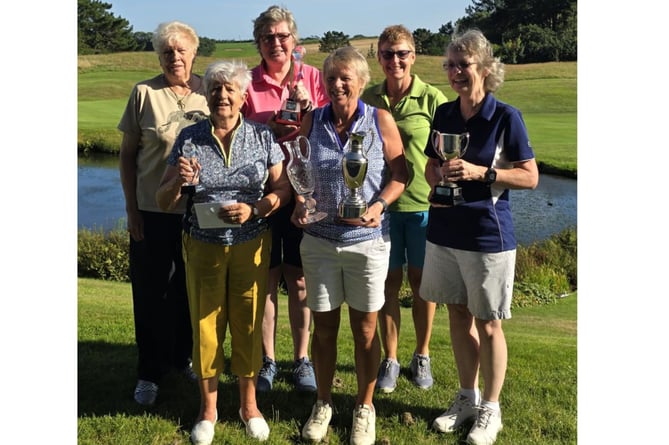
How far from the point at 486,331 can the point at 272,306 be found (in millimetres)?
1315

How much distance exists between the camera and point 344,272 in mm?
3180

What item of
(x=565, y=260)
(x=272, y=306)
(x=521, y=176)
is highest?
(x=521, y=176)

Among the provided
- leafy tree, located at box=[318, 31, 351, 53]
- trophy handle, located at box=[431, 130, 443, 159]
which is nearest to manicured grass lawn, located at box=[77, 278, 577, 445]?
trophy handle, located at box=[431, 130, 443, 159]

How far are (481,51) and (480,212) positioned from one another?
750 mm

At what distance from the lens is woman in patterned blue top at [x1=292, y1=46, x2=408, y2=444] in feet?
10.1

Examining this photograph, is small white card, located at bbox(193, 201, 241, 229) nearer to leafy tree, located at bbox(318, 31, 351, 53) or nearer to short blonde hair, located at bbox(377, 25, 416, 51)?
→ short blonde hair, located at bbox(377, 25, 416, 51)

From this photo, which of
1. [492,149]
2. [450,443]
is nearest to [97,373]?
[450,443]

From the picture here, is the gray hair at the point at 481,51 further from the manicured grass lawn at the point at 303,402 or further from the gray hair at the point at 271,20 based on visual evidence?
the manicured grass lawn at the point at 303,402

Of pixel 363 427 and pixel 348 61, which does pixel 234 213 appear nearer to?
pixel 348 61

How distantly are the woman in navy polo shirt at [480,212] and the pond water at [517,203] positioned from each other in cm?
914

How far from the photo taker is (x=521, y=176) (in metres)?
2.99

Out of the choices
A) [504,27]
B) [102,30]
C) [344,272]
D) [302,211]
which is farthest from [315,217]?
[102,30]

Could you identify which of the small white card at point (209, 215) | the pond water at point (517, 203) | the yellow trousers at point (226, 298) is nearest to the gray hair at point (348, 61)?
the small white card at point (209, 215)

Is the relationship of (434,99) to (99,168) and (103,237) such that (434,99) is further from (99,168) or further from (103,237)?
(99,168)
